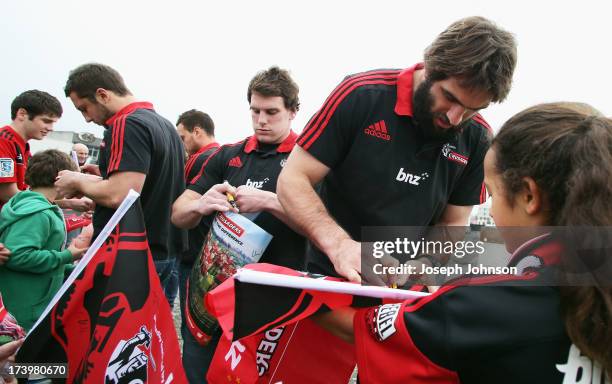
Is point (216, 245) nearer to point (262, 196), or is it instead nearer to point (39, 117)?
point (262, 196)

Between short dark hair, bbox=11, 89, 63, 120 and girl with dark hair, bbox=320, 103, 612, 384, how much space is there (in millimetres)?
4788

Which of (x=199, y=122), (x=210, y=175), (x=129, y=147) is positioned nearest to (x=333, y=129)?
(x=210, y=175)

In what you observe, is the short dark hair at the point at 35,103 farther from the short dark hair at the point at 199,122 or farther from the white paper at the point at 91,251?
the white paper at the point at 91,251

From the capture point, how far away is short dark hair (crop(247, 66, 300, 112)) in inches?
117

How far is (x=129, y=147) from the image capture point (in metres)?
2.89

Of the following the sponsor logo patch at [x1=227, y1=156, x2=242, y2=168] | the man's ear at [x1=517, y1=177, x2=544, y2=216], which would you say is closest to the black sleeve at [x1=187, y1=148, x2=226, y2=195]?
the sponsor logo patch at [x1=227, y1=156, x2=242, y2=168]

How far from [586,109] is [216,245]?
1586 millimetres

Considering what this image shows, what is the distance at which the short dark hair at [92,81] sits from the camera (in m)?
3.23

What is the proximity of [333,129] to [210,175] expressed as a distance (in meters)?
1.12

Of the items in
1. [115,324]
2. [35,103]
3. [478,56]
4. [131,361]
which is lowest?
[131,361]

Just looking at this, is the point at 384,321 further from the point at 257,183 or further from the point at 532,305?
the point at 257,183

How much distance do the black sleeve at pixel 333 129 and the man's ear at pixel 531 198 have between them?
38.2 inches

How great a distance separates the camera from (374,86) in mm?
2059

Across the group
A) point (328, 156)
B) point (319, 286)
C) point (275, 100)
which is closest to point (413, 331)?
point (319, 286)
